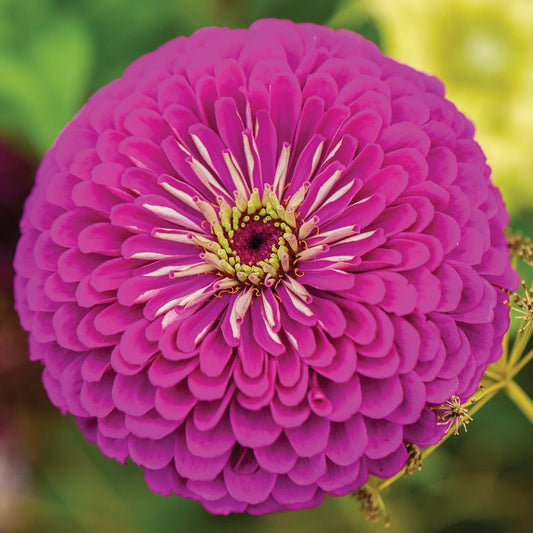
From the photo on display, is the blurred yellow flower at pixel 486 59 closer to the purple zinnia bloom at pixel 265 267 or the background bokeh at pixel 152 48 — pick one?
the background bokeh at pixel 152 48

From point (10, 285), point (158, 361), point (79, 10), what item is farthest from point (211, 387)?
point (79, 10)

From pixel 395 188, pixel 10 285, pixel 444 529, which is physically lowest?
pixel 10 285

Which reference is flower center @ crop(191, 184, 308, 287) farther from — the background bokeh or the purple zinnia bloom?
the background bokeh

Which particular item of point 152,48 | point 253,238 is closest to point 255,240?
point 253,238

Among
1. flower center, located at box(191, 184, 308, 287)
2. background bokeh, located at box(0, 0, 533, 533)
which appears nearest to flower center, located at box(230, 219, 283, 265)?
flower center, located at box(191, 184, 308, 287)

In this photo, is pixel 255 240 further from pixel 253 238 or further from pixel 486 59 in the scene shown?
pixel 486 59

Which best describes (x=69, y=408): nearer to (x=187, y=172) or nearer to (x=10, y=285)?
(x=187, y=172)

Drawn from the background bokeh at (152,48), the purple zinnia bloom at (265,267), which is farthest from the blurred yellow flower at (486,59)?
→ the purple zinnia bloom at (265,267)
